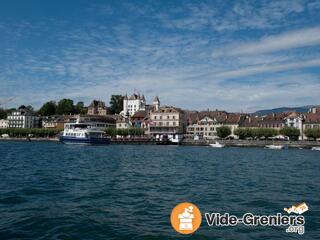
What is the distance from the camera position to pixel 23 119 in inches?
5723

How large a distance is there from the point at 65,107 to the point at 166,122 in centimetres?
5034

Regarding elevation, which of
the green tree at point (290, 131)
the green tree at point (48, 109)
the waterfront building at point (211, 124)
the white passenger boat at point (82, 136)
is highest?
the green tree at point (48, 109)

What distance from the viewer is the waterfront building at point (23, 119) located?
145 m

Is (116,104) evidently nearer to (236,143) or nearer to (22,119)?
(22,119)

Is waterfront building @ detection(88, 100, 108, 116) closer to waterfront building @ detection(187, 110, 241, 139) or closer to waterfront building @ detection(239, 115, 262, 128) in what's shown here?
waterfront building @ detection(187, 110, 241, 139)

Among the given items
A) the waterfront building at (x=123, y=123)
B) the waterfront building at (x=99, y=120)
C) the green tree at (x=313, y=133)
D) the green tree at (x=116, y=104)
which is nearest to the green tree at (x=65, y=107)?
the green tree at (x=116, y=104)

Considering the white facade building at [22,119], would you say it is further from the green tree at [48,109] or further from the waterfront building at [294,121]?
the waterfront building at [294,121]

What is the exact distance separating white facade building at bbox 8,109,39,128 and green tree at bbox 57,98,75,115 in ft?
29.6

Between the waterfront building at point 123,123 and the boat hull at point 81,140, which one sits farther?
the waterfront building at point 123,123

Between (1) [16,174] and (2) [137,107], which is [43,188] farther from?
(2) [137,107]

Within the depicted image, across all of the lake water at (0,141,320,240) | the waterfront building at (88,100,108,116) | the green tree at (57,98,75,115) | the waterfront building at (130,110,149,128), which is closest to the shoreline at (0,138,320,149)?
the waterfront building at (130,110,149,128)

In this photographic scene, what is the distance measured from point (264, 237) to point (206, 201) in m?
5.07

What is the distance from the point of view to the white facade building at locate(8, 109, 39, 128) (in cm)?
14538

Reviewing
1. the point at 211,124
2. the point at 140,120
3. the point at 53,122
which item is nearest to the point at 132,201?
the point at 211,124
